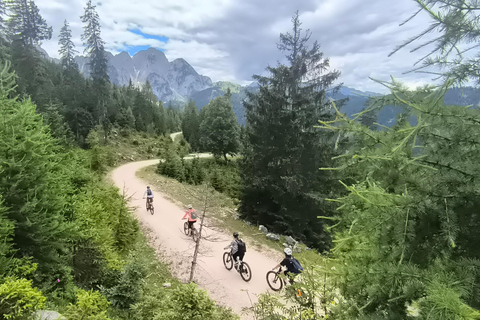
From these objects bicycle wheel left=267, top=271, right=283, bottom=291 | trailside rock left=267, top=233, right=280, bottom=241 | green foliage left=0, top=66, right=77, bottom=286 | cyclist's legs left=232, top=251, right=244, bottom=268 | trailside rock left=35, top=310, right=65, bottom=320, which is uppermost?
green foliage left=0, top=66, right=77, bottom=286

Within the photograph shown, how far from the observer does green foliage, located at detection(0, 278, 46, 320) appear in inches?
172

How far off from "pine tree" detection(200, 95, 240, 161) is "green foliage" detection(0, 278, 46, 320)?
111ft

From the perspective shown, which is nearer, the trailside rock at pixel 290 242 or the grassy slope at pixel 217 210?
the grassy slope at pixel 217 210

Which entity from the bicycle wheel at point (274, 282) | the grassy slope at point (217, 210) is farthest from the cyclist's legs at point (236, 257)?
the grassy slope at point (217, 210)

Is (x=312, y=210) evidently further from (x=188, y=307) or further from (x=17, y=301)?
(x=17, y=301)

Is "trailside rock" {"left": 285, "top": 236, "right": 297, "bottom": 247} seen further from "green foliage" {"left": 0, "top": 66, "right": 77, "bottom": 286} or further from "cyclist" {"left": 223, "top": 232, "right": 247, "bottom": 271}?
"green foliage" {"left": 0, "top": 66, "right": 77, "bottom": 286}

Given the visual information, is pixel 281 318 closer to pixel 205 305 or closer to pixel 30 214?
pixel 205 305

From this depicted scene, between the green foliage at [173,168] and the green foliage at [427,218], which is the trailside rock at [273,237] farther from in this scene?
the green foliage at [173,168]

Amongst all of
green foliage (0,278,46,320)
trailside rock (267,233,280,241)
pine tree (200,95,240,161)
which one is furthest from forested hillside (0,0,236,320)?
pine tree (200,95,240,161)

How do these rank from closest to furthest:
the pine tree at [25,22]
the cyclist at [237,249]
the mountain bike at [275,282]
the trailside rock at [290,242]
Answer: the mountain bike at [275,282], the cyclist at [237,249], the trailside rock at [290,242], the pine tree at [25,22]

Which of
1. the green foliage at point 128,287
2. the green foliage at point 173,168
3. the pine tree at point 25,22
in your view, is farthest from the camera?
the pine tree at point 25,22

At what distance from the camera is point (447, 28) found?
8.50 ft

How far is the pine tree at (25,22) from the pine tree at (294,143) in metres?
37.8

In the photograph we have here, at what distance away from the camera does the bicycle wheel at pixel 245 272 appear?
949 cm
